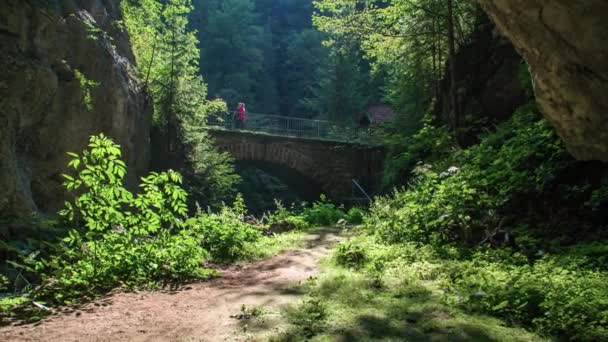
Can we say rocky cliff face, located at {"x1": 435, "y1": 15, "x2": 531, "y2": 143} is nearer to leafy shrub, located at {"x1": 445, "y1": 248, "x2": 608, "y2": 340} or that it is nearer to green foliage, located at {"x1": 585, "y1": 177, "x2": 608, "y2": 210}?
green foliage, located at {"x1": 585, "y1": 177, "x2": 608, "y2": 210}

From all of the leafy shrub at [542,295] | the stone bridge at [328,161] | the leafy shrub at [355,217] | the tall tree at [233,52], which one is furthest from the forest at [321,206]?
the tall tree at [233,52]

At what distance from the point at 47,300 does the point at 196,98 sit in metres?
13.9

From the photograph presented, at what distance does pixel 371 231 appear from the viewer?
804 cm

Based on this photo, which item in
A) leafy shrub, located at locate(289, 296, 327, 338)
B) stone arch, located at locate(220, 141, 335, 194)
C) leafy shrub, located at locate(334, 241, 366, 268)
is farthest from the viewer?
stone arch, located at locate(220, 141, 335, 194)

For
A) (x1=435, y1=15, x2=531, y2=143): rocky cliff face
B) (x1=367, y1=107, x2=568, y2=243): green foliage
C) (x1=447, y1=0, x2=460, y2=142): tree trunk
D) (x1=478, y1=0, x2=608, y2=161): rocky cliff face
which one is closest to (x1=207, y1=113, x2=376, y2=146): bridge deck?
(x1=435, y1=15, x2=531, y2=143): rocky cliff face

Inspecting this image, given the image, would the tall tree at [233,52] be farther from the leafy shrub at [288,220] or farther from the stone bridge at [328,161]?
the leafy shrub at [288,220]

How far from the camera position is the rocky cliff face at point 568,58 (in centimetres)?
438

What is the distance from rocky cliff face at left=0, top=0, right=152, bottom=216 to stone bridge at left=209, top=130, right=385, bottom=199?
9182mm

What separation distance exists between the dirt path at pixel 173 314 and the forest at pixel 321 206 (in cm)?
2

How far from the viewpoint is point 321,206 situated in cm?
1351

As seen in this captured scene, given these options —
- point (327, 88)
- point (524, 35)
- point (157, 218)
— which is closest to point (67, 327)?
point (157, 218)

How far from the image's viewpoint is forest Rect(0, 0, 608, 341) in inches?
136

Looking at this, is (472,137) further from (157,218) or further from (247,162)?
(247,162)

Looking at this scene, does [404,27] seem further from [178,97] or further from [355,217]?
[178,97]
